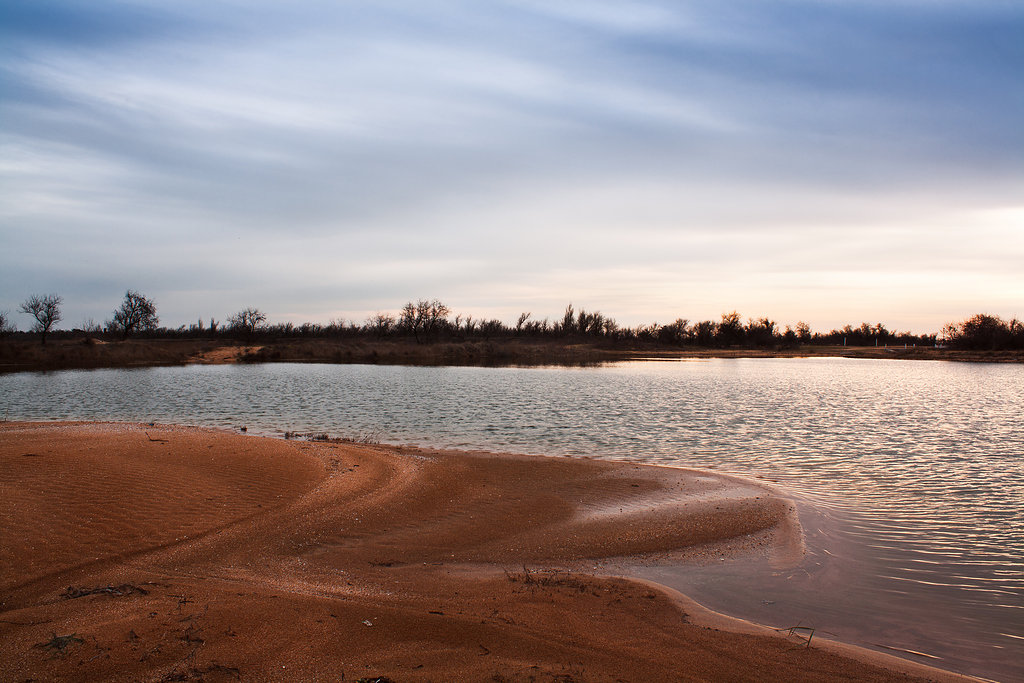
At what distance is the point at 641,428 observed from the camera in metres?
17.8

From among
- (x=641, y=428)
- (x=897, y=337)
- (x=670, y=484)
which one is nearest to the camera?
(x=670, y=484)

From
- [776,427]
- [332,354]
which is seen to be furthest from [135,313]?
[776,427]

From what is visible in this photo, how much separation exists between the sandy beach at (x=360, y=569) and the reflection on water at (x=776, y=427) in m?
1.57

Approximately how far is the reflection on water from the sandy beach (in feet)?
5.14

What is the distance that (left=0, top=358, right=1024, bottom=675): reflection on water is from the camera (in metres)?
7.58

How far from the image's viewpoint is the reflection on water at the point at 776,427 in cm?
758

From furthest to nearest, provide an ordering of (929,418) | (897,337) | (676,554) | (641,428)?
1. (897,337)
2. (929,418)
3. (641,428)
4. (676,554)

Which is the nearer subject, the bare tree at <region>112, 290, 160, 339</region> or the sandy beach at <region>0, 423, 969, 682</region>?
the sandy beach at <region>0, 423, 969, 682</region>

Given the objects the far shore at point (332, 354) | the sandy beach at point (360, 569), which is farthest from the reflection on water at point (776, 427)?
the far shore at point (332, 354)

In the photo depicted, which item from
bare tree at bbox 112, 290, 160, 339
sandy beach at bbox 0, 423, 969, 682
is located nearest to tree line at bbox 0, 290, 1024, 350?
bare tree at bbox 112, 290, 160, 339

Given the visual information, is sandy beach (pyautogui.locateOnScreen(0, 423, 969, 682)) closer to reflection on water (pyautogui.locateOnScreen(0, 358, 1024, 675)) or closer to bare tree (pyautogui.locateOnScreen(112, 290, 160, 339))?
reflection on water (pyautogui.locateOnScreen(0, 358, 1024, 675))

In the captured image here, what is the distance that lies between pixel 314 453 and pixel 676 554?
8.05 metres

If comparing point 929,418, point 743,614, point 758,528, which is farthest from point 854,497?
point 929,418

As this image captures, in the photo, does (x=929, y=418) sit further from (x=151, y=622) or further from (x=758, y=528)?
(x=151, y=622)
